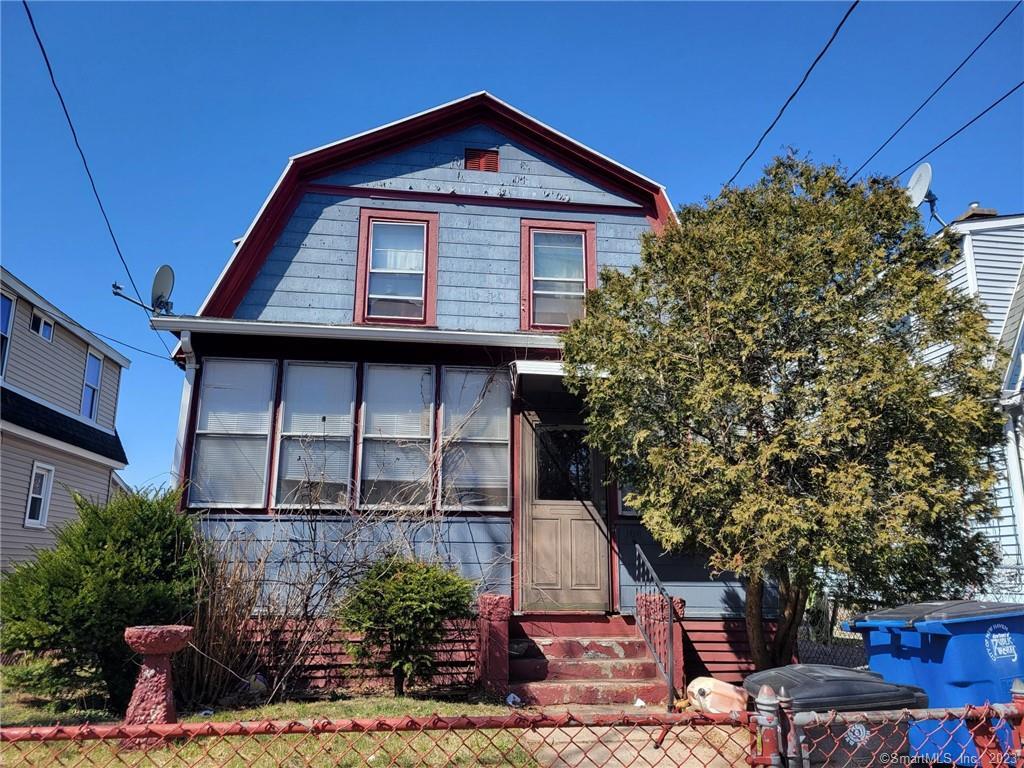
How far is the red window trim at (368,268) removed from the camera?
9484 millimetres

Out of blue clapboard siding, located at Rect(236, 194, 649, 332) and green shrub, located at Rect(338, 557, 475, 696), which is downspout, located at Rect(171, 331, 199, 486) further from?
green shrub, located at Rect(338, 557, 475, 696)

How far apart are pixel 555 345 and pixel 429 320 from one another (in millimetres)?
1788

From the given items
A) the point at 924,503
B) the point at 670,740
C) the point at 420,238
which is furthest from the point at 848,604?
the point at 420,238

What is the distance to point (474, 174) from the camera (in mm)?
10219

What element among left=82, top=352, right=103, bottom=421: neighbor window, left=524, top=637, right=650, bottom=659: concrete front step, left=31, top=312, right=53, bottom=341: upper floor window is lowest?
left=524, top=637, right=650, bottom=659: concrete front step

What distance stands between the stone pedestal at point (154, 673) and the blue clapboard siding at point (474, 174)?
6.54m

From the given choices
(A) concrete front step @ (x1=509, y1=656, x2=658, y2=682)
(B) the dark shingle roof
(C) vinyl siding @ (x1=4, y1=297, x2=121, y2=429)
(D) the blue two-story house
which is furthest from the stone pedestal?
(C) vinyl siding @ (x1=4, y1=297, x2=121, y2=429)

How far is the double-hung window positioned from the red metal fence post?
226 cm

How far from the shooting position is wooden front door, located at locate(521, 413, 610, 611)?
845 cm

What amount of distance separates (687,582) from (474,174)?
20.5 feet

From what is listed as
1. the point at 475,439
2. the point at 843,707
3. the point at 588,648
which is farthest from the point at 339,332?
the point at 843,707

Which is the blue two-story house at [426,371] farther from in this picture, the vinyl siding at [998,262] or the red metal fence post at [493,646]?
the vinyl siding at [998,262]

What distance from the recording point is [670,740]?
19.2 ft

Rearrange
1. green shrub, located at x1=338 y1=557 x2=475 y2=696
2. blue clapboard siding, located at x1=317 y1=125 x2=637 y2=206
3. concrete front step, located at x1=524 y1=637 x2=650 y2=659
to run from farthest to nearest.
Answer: blue clapboard siding, located at x1=317 y1=125 x2=637 y2=206 → concrete front step, located at x1=524 y1=637 x2=650 y2=659 → green shrub, located at x1=338 y1=557 x2=475 y2=696
